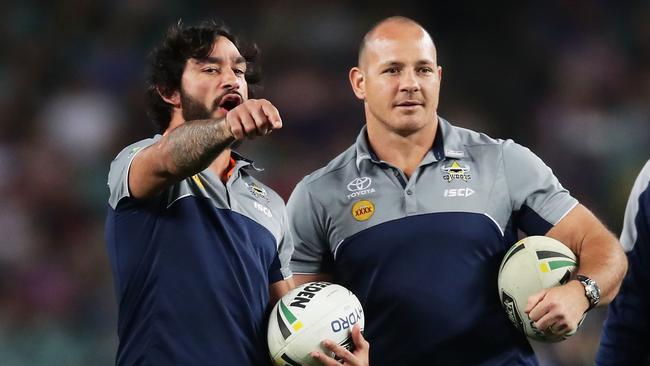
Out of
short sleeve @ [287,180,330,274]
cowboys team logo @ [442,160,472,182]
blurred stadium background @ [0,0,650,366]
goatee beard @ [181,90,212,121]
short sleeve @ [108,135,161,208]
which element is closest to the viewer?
short sleeve @ [108,135,161,208]

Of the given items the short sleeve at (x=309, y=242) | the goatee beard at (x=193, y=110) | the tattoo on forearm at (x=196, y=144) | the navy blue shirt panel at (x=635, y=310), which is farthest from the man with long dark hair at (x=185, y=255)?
the navy blue shirt panel at (x=635, y=310)

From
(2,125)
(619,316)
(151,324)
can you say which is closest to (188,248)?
(151,324)

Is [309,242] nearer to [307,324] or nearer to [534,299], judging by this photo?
[307,324]

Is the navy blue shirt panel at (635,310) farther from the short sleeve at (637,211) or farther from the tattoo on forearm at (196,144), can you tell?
the tattoo on forearm at (196,144)

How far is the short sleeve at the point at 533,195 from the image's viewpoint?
4172 mm

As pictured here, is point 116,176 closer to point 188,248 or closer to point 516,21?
point 188,248

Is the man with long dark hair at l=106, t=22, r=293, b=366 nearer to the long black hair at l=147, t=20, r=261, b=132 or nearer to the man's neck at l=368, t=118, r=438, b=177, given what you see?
the long black hair at l=147, t=20, r=261, b=132

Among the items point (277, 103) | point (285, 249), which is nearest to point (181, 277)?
point (285, 249)

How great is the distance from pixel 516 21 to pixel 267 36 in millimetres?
2651

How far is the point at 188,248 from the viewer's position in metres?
3.52

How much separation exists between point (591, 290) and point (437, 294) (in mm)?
676

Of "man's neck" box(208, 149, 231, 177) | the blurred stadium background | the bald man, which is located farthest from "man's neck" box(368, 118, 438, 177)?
the blurred stadium background

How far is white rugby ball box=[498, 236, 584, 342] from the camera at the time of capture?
3.80 m

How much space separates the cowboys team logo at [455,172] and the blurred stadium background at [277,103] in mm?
3426
